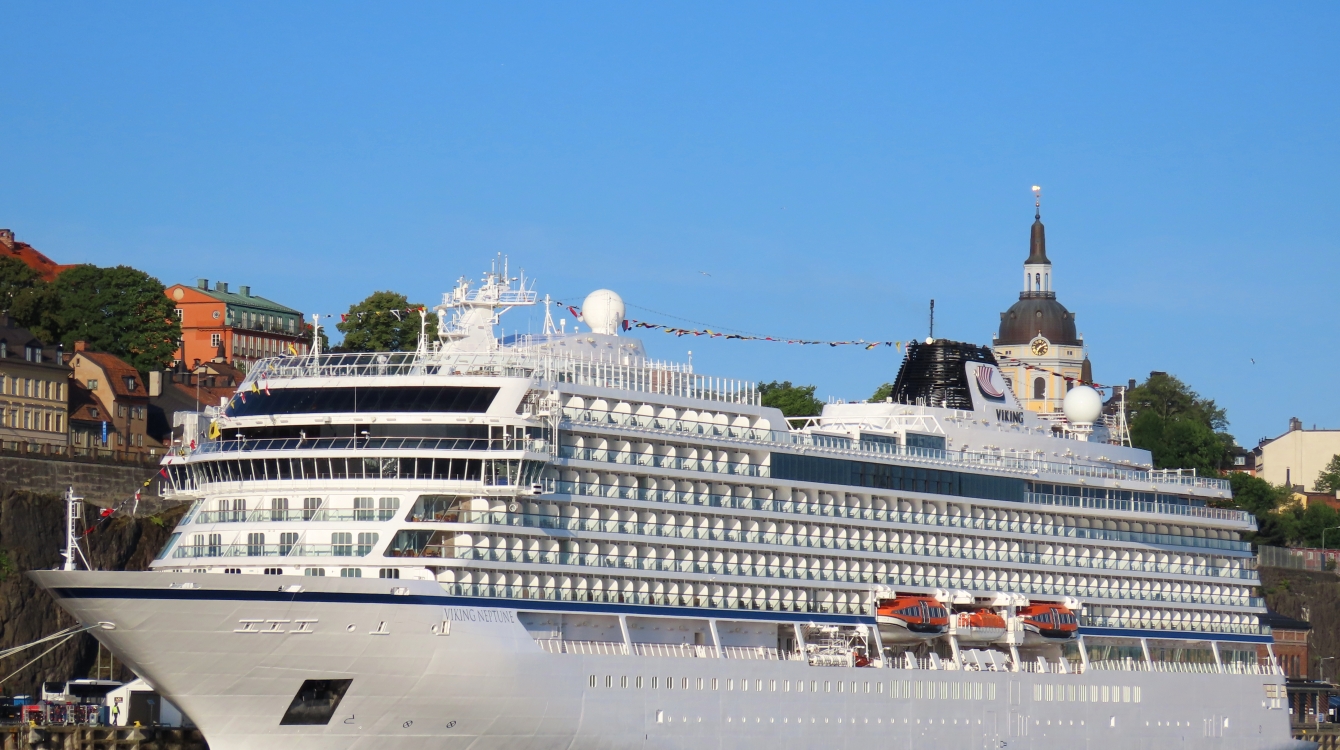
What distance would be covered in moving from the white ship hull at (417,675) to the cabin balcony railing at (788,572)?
1361 millimetres

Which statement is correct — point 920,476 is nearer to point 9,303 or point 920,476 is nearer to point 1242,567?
point 1242,567

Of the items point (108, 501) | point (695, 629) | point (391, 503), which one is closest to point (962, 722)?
point (695, 629)

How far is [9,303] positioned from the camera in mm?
112688

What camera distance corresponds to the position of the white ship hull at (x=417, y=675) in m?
51.0

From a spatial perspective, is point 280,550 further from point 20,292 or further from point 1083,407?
point 20,292

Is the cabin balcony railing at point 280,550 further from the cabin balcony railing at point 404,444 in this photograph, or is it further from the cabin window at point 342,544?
the cabin balcony railing at point 404,444

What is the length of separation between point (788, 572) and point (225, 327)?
8810cm

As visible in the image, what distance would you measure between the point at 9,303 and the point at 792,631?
209 ft

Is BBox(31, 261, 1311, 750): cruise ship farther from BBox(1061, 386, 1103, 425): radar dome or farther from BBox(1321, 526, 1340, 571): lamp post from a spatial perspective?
BBox(1321, 526, 1340, 571): lamp post

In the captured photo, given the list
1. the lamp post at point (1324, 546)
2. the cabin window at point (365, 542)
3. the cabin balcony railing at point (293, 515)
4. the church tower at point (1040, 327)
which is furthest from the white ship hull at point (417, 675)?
the church tower at point (1040, 327)

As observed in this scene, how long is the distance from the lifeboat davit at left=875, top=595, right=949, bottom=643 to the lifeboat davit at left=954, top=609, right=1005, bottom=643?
1081mm

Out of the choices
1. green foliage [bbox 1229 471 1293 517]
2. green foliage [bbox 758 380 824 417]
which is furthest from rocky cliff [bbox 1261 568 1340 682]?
green foliage [bbox 758 380 824 417]

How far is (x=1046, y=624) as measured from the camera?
70500mm

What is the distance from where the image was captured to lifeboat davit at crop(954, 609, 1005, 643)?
67938 millimetres
